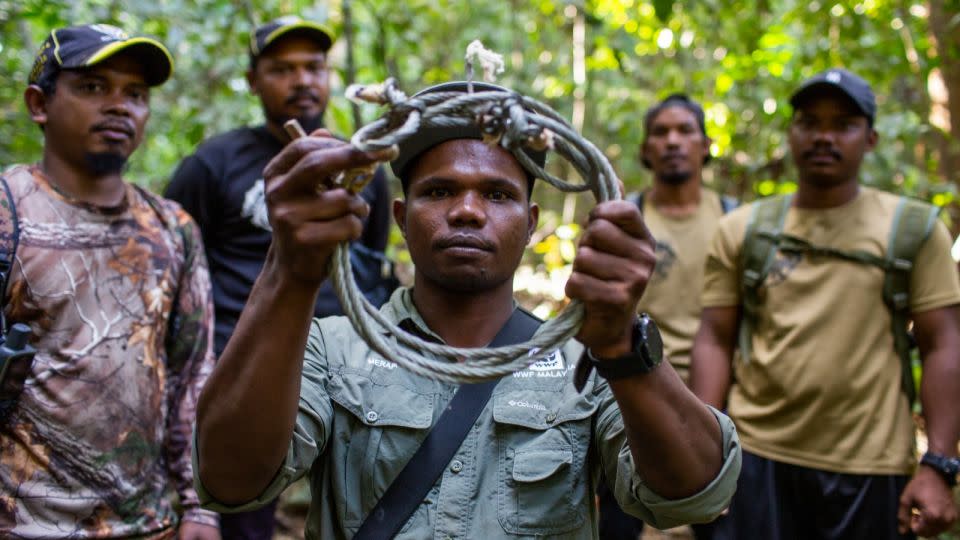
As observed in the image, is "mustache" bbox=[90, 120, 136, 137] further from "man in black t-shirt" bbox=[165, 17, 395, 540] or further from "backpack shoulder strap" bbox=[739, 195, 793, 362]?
"backpack shoulder strap" bbox=[739, 195, 793, 362]

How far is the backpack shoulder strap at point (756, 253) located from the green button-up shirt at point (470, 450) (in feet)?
6.09

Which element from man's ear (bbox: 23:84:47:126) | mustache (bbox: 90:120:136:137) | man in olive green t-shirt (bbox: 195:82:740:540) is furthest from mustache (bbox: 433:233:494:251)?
man's ear (bbox: 23:84:47:126)

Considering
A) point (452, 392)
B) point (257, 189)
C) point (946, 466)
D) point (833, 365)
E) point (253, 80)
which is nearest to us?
point (452, 392)

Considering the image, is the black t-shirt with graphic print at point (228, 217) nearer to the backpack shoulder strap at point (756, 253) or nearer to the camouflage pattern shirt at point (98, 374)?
the camouflage pattern shirt at point (98, 374)

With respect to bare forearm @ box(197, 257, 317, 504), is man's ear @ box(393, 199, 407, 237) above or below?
above

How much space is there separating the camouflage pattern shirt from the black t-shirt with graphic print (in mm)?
707

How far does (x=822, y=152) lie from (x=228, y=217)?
2.67 metres

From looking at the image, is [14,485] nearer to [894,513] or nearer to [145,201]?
[145,201]

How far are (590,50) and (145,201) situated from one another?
5.53 metres

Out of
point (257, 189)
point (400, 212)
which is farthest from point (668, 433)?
point (257, 189)

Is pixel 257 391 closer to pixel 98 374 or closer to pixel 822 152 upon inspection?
pixel 98 374

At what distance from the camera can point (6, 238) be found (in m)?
2.52

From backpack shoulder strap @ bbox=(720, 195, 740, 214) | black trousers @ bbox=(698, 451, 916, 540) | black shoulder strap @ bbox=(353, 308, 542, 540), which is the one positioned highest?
backpack shoulder strap @ bbox=(720, 195, 740, 214)

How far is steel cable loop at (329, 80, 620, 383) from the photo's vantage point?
1472mm
